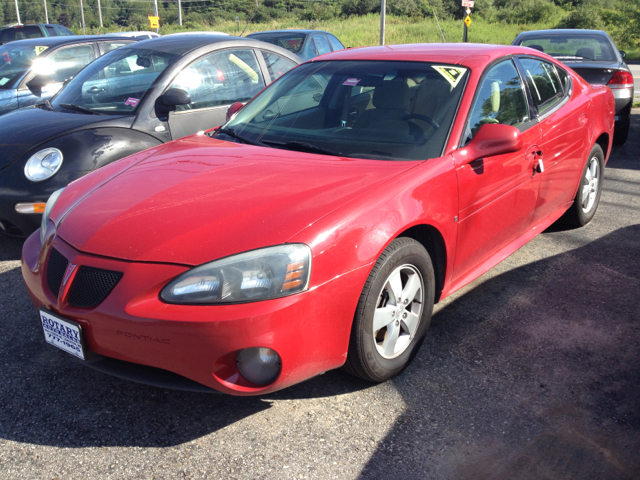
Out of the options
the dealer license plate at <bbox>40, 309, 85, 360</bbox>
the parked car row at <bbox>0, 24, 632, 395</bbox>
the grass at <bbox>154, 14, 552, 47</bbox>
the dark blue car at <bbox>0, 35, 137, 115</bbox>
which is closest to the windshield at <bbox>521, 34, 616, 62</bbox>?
the parked car row at <bbox>0, 24, 632, 395</bbox>

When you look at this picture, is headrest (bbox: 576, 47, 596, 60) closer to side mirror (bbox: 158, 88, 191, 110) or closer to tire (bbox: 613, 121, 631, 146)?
tire (bbox: 613, 121, 631, 146)

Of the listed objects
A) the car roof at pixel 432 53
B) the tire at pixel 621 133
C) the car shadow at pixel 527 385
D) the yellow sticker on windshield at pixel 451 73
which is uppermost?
the car roof at pixel 432 53

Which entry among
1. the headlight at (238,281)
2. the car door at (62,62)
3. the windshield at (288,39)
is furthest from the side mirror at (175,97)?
the windshield at (288,39)

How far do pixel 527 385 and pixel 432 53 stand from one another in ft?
6.55

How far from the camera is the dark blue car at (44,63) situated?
7020 millimetres

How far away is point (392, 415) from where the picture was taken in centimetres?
253

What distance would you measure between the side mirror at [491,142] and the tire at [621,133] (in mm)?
5580

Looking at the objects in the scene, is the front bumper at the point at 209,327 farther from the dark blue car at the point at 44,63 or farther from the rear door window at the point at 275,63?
the dark blue car at the point at 44,63

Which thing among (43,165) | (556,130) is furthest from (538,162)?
(43,165)

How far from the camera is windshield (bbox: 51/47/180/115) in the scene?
492cm

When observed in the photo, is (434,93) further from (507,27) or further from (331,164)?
(507,27)

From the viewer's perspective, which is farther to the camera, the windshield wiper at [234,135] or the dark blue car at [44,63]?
the dark blue car at [44,63]

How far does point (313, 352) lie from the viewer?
7.51ft

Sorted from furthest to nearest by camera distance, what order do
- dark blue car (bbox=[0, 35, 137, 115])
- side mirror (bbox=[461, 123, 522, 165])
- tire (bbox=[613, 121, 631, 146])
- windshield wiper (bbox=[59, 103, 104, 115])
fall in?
tire (bbox=[613, 121, 631, 146]) → dark blue car (bbox=[0, 35, 137, 115]) → windshield wiper (bbox=[59, 103, 104, 115]) → side mirror (bbox=[461, 123, 522, 165])
